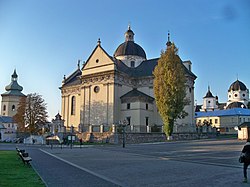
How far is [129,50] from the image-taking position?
2387 inches

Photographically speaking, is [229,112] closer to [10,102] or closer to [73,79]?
[73,79]

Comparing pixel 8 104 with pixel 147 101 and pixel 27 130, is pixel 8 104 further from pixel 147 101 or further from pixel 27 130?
pixel 147 101

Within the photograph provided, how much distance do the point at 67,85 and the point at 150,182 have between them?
56262 mm

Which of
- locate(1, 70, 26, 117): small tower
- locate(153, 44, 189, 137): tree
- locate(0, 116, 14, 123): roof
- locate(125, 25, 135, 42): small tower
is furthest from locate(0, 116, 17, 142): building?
locate(153, 44, 189, 137): tree

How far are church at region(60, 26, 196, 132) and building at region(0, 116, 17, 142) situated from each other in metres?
35.9

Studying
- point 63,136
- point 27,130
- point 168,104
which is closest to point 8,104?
point 27,130

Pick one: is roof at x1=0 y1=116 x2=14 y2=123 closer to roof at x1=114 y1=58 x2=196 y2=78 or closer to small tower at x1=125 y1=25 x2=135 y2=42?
small tower at x1=125 y1=25 x2=135 y2=42

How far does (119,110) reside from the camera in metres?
51.0

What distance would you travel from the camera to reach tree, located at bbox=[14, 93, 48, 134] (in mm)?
58000

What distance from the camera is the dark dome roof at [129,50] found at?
6053cm

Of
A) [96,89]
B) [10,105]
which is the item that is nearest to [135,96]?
[96,89]

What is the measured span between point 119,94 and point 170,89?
12.7m

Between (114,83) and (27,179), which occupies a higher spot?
(114,83)

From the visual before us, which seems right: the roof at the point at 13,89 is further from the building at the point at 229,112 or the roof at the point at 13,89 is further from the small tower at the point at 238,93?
the small tower at the point at 238,93
